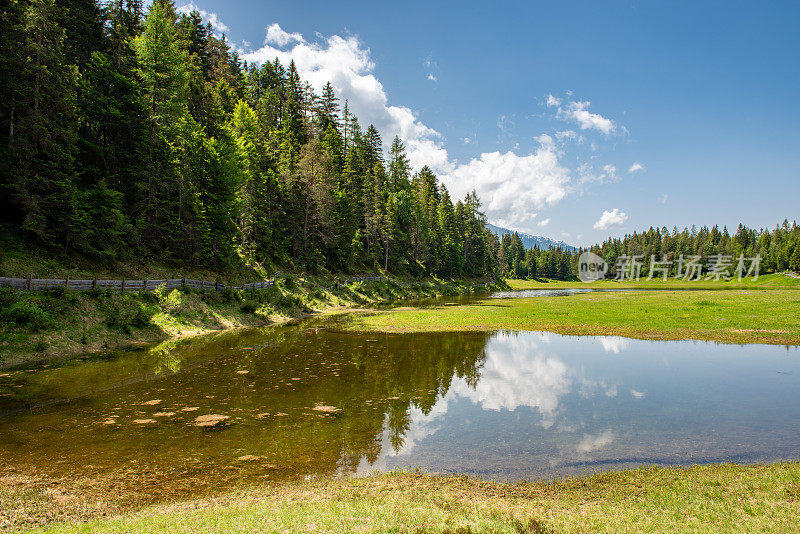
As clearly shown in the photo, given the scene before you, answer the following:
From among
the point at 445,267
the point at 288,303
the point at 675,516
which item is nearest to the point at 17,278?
the point at 288,303

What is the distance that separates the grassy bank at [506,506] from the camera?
6.33 meters

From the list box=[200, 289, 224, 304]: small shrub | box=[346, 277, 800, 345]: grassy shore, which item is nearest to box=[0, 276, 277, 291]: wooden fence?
box=[200, 289, 224, 304]: small shrub

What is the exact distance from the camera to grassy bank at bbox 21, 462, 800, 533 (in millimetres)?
6328

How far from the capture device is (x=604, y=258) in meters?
192

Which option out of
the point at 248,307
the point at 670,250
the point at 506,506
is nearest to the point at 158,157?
the point at 248,307

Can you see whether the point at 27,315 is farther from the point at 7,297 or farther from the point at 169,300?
the point at 169,300

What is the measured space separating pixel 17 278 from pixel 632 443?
30291 mm

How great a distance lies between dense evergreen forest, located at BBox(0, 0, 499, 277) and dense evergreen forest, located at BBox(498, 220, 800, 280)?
345 feet

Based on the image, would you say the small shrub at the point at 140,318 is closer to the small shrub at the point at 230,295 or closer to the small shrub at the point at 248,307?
the small shrub at the point at 230,295

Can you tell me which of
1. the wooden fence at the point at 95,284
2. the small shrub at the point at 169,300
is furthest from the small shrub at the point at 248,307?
the small shrub at the point at 169,300

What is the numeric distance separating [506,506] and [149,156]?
3730 cm

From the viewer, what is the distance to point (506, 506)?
7199mm

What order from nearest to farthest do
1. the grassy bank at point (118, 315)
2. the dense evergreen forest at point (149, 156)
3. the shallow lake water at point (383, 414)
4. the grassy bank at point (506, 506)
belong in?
the grassy bank at point (506, 506), the shallow lake water at point (383, 414), the grassy bank at point (118, 315), the dense evergreen forest at point (149, 156)

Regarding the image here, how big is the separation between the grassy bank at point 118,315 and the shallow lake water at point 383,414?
2917 millimetres
